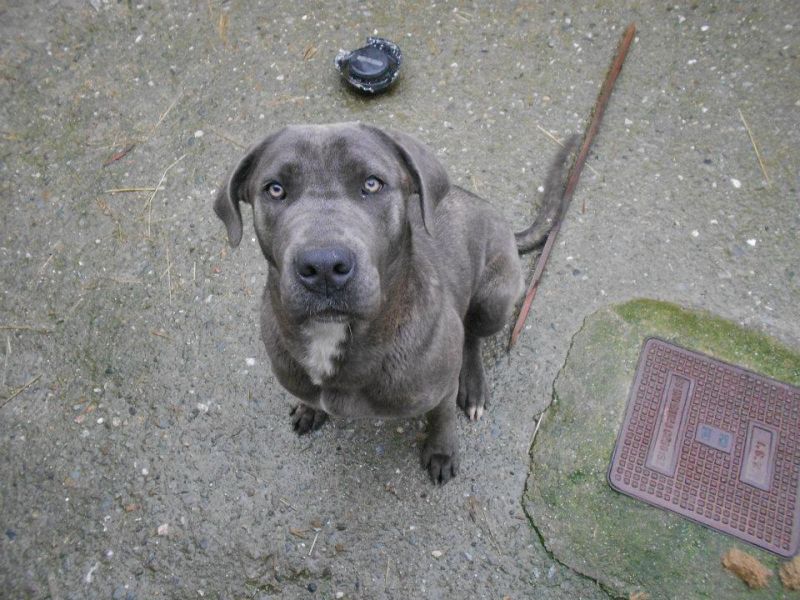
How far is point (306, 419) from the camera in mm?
3533

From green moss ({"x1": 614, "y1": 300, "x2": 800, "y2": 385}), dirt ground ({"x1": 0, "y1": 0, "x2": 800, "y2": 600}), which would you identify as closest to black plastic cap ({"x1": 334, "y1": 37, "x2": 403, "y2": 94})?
dirt ground ({"x1": 0, "y1": 0, "x2": 800, "y2": 600})

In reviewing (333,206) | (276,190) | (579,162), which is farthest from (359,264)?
(579,162)

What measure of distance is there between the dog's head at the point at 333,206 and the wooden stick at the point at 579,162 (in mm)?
1350

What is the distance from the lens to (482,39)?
16.0 feet

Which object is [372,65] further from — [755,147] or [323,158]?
[755,147]

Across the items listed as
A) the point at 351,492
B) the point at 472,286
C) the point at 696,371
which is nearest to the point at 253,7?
the point at 472,286

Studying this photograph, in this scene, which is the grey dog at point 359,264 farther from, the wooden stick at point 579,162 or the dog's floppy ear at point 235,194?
the wooden stick at point 579,162

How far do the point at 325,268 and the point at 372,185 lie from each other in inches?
20.2

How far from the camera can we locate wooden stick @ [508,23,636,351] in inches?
150

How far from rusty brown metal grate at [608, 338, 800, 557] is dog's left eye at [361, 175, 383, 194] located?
6.51ft

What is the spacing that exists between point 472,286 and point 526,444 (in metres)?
0.95

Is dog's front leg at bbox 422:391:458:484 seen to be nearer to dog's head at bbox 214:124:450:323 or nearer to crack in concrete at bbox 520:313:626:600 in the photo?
→ crack in concrete at bbox 520:313:626:600

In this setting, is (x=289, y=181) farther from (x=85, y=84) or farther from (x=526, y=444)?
(x=85, y=84)

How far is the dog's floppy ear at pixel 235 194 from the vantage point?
2.58 metres
